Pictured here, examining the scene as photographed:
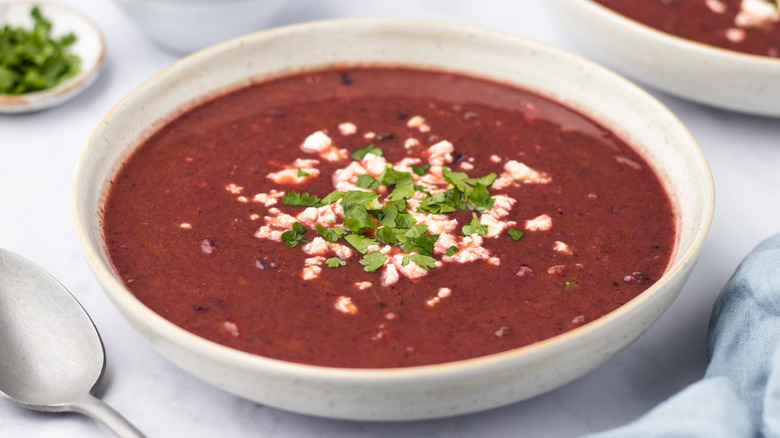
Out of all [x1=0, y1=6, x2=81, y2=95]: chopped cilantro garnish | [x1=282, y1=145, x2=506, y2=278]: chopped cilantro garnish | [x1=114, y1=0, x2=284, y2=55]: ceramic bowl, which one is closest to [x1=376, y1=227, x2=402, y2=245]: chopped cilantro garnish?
[x1=282, y1=145, x2=506, y2=278]: chopped cilantro garnish

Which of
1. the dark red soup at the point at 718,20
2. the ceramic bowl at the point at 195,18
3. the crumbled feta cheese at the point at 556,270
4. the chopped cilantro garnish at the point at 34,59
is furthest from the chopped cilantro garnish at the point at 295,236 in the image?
the dark red soup at the point at 718,20

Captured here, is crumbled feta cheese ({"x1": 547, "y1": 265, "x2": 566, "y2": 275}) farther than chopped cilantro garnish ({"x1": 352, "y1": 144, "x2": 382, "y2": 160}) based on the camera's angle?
No

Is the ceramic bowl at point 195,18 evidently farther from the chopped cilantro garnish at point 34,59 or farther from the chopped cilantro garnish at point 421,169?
the chopped cilantro garnish at point 421,169

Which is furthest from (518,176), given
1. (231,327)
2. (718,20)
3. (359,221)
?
(718,20)

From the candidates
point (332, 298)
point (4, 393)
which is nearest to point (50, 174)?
point (4, 393)

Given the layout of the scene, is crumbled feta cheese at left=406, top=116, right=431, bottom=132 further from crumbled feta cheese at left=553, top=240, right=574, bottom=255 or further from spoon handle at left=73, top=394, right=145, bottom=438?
spoon handle at left=73, top=394, right=145, bottom=438

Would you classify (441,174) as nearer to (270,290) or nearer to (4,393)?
(270,290)
